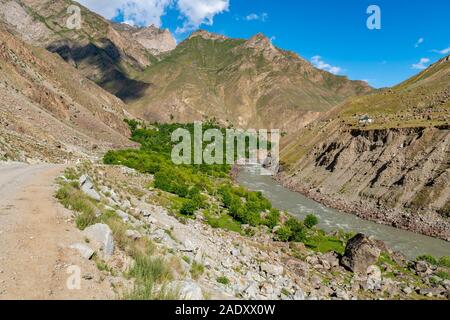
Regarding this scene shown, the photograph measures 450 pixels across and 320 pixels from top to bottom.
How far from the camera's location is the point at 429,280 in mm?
24125

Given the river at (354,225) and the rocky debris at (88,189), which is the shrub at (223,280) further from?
the river at (354,225)

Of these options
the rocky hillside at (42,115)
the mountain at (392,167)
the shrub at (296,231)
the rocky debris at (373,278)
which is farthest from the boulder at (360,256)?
the rocky hillside at (42,115)

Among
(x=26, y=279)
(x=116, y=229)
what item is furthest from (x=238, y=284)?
(x=26, y=279)

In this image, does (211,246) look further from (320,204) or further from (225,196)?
(320,204)

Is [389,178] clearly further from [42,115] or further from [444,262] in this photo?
[42,115]

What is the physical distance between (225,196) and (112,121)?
72.7 meters

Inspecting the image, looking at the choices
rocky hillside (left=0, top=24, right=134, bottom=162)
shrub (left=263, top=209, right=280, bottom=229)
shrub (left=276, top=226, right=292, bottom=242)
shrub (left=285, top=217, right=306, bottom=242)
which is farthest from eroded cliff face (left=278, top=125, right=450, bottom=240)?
rocky hillside (left=0, top=24, right=134, bottom=162)

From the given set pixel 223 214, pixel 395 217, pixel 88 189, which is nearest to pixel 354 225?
pixel 395 217

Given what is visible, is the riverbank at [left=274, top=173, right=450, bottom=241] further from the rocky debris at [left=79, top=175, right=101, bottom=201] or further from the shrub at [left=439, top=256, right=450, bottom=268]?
the rocky debris at [left=79, top=175, right=101, bottom=201]

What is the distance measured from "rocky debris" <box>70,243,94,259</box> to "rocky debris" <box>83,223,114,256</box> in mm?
601

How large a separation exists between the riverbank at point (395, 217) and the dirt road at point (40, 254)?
36.3 m

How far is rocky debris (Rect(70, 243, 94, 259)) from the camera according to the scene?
32.0 feet

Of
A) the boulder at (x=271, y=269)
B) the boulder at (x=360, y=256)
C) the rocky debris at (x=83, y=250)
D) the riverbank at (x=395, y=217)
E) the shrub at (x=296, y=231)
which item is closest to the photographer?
the rocky debris at (x=83, y=250)

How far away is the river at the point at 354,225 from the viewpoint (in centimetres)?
3270
